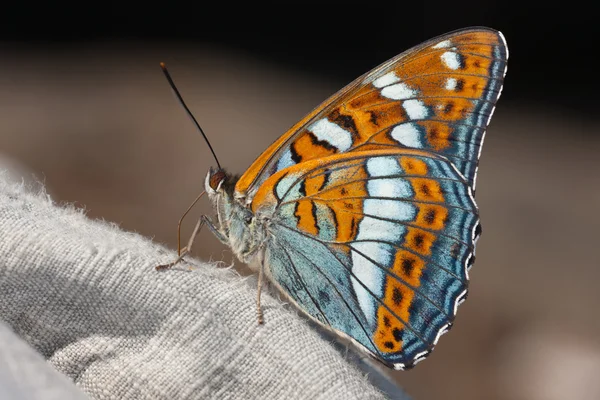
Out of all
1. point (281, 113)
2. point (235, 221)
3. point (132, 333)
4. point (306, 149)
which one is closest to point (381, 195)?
point (306, 149)

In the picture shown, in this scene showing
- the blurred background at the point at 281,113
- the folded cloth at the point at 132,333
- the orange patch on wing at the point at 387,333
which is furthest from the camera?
the blurred background at the point at 281,113

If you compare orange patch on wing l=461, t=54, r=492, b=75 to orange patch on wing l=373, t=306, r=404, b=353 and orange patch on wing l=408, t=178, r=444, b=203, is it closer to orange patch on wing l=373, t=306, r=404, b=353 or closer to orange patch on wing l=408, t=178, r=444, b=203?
orange patch on wing l=408, t=178, r=444, b=203

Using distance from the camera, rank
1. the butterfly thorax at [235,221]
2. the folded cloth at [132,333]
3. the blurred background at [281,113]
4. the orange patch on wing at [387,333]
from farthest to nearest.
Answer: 1. the blurred background at [281,113]
2. the butterfly thorax at [235,221]
3. the orange patch on wing at [387,333]
4. the folded cloth at [132,333]

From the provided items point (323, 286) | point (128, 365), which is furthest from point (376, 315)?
point (128, 365)

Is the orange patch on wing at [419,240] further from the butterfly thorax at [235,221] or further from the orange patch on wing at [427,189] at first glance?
the butterfly thorax at [235,221]

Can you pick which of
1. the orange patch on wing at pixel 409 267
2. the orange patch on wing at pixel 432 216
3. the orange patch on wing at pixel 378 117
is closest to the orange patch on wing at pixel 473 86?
the orange patch on wing at pixel 378 117

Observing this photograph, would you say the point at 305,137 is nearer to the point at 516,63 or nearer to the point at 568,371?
the point at 568,371

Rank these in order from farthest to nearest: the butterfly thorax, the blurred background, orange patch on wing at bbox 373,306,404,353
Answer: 1. the blurred background
2. the butterfly thorax
3. orange patch on wing at bbox 373,306,404,353

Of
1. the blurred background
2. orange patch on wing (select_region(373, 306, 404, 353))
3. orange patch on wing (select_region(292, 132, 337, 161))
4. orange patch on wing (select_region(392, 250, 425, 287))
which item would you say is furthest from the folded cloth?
the blurred background
